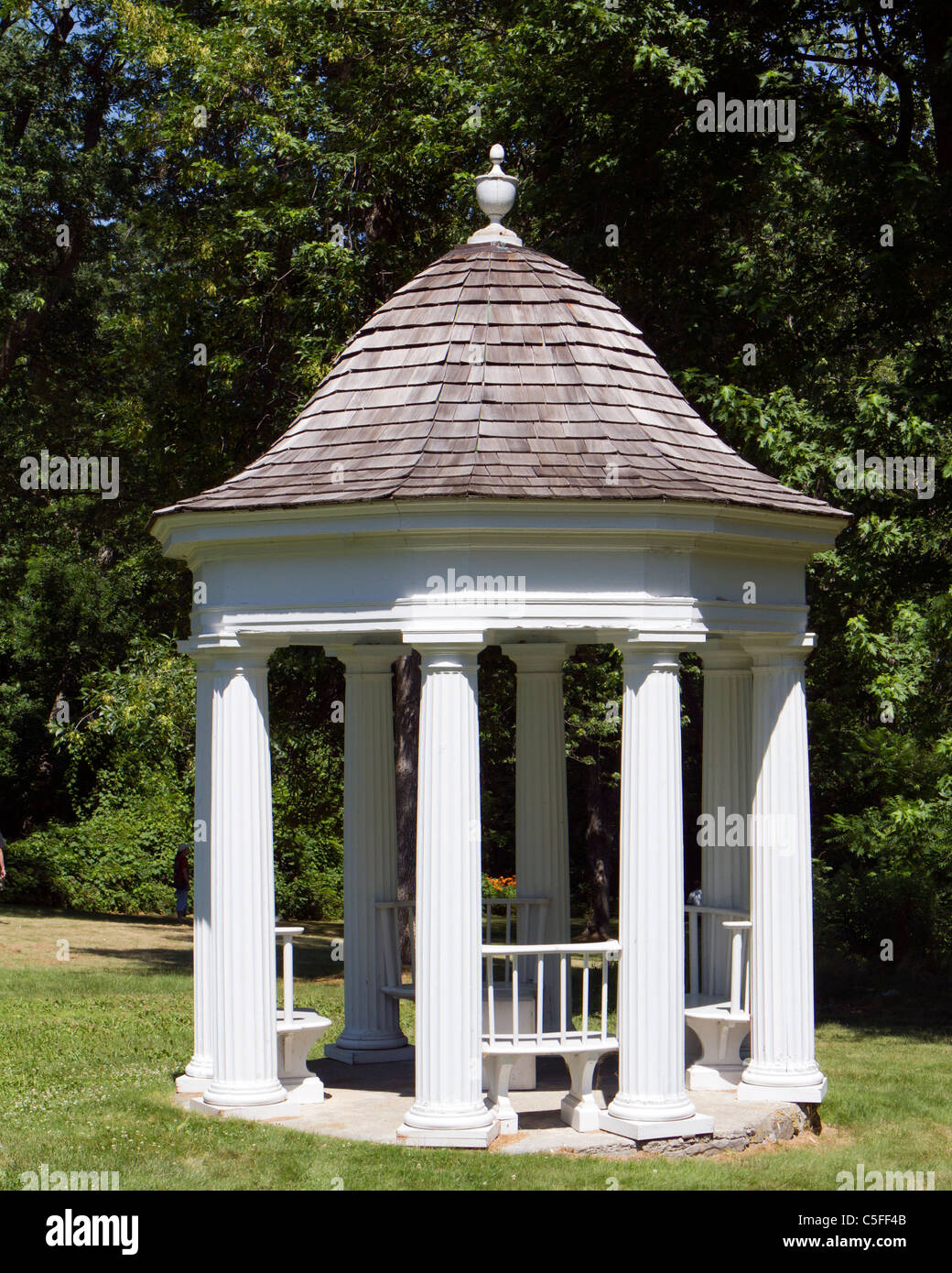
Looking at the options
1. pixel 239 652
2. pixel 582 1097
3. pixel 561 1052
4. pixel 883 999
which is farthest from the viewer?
pixel 883 999

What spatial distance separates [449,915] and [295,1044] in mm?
2578

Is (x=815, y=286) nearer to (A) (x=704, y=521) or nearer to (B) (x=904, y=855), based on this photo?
(B) (x=904, y=855)

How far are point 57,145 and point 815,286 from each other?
→ 50.8 feet

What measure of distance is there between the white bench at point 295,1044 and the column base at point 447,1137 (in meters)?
1.76

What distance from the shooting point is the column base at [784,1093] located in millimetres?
13008

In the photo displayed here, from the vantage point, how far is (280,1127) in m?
12.0

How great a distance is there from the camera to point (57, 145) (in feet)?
102

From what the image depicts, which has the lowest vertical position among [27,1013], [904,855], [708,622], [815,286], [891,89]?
[27,1013]

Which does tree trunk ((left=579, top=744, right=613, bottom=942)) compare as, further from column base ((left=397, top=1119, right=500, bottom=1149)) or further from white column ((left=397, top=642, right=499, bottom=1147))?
column base ((left=397, top=1119, right=500, bottom=1149))

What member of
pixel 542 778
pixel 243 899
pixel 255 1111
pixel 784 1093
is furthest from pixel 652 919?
pixel 542 778

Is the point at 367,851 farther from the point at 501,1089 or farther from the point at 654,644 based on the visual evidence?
the point at 654,644

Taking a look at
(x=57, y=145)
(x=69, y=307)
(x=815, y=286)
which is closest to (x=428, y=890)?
(x=815, y=286)

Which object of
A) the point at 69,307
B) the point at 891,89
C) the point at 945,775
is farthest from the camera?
the point at 69,307

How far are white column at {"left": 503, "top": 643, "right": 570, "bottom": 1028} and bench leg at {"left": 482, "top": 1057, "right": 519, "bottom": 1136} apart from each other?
10.2 ft
